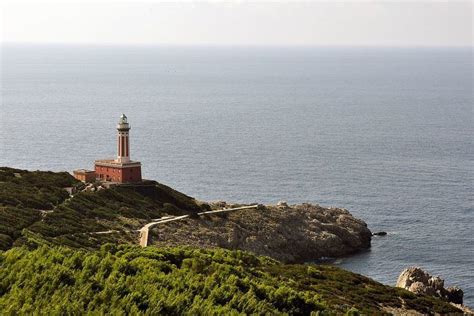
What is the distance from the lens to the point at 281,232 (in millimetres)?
78812

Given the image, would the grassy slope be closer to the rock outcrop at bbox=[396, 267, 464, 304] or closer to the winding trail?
the winding trail

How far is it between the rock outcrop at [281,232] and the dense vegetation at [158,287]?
781 inches

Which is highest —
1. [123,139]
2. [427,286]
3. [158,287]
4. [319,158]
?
[123,139]

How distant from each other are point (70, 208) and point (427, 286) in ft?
81.5

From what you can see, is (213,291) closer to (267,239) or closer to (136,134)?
(267,239)

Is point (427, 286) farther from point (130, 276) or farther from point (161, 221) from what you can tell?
point (130, 276)

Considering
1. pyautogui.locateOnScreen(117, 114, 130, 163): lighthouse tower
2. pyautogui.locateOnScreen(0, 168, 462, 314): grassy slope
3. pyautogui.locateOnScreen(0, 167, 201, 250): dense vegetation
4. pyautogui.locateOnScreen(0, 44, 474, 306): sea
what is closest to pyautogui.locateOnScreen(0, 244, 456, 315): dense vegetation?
pyautogui.locateOnScreen(0, 168, 462, 314): grassy slope

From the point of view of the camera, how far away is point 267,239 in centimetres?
7675

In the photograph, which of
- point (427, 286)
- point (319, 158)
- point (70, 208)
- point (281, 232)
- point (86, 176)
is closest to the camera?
point (427, 286)

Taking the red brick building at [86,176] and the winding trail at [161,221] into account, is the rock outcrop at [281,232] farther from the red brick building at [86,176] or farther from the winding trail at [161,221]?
the red brick building at [86,176]

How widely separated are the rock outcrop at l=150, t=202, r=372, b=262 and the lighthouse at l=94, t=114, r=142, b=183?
292 inches

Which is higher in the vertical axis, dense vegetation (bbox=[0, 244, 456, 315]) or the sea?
dense vegetation (bbox=[0, 244, 456, 315])

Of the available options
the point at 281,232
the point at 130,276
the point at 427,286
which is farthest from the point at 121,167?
the point at 130,276

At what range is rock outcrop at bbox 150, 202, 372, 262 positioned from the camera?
71562mm
